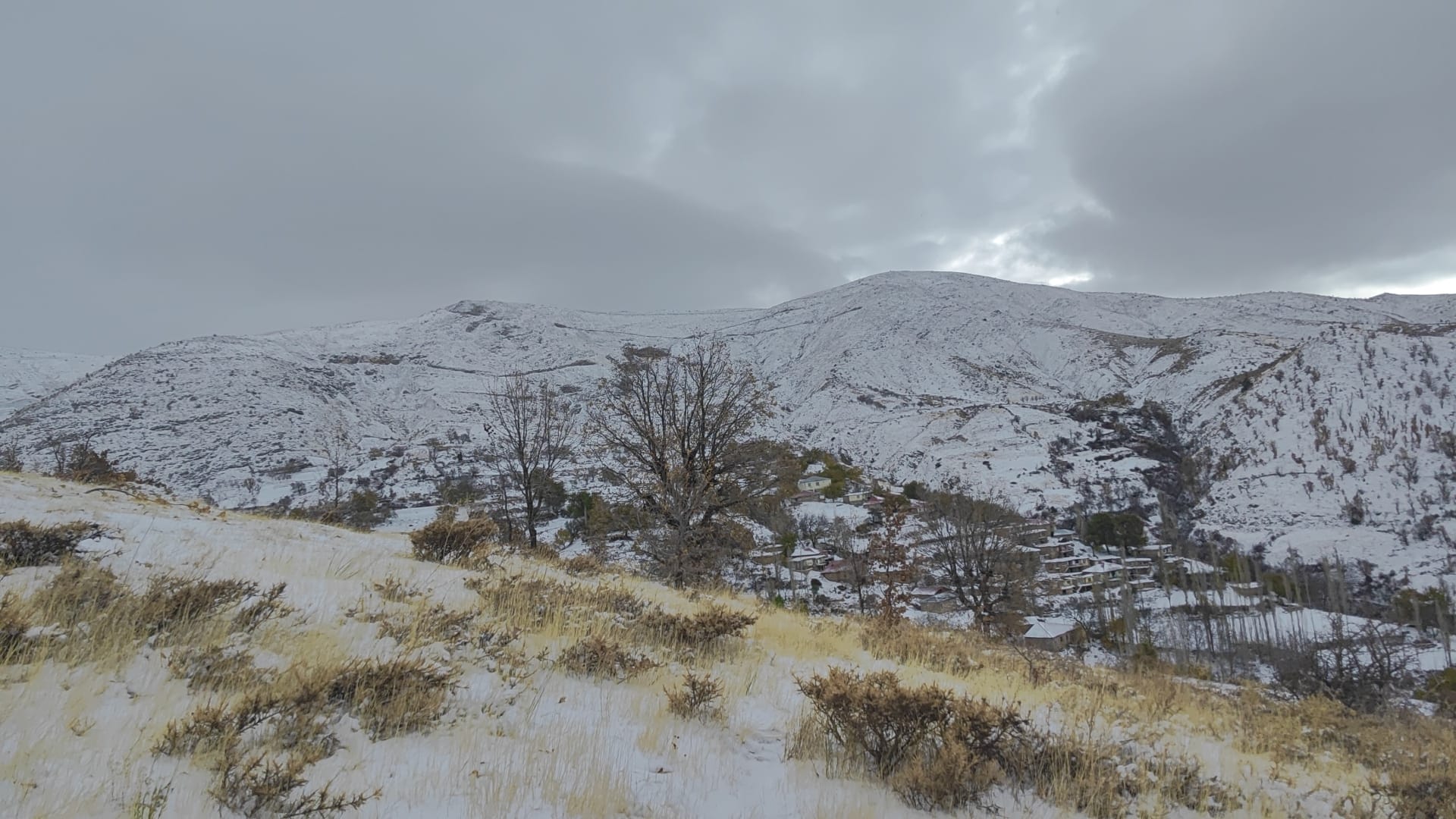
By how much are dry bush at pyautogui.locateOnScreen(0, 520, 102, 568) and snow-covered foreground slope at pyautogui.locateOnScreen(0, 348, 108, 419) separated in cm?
13785

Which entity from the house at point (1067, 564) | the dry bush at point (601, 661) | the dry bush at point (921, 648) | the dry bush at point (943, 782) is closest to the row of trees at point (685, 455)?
the dry bush at point (921, 648)

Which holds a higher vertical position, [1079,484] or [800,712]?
[800,712]

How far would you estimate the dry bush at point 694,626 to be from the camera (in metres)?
6.97

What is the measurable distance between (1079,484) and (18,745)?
343 ft

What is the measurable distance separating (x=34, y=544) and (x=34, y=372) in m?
182

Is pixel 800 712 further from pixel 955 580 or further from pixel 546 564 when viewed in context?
pixel 955 580

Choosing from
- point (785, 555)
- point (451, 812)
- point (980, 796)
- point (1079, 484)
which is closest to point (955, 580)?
point (785, 555)

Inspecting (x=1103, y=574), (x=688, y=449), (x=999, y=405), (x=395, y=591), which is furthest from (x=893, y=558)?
(x=999, y=405)

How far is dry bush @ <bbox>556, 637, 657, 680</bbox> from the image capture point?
17.8 feet

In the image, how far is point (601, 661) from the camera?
218 inches

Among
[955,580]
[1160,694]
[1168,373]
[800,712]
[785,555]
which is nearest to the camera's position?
[800,712]

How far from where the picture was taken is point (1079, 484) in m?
91.8

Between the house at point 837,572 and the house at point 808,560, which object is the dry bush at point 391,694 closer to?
the house at point 837,572

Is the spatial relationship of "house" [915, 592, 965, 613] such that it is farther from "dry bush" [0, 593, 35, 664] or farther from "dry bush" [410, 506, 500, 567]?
"dry bush" [0, 593, 35, 664]
